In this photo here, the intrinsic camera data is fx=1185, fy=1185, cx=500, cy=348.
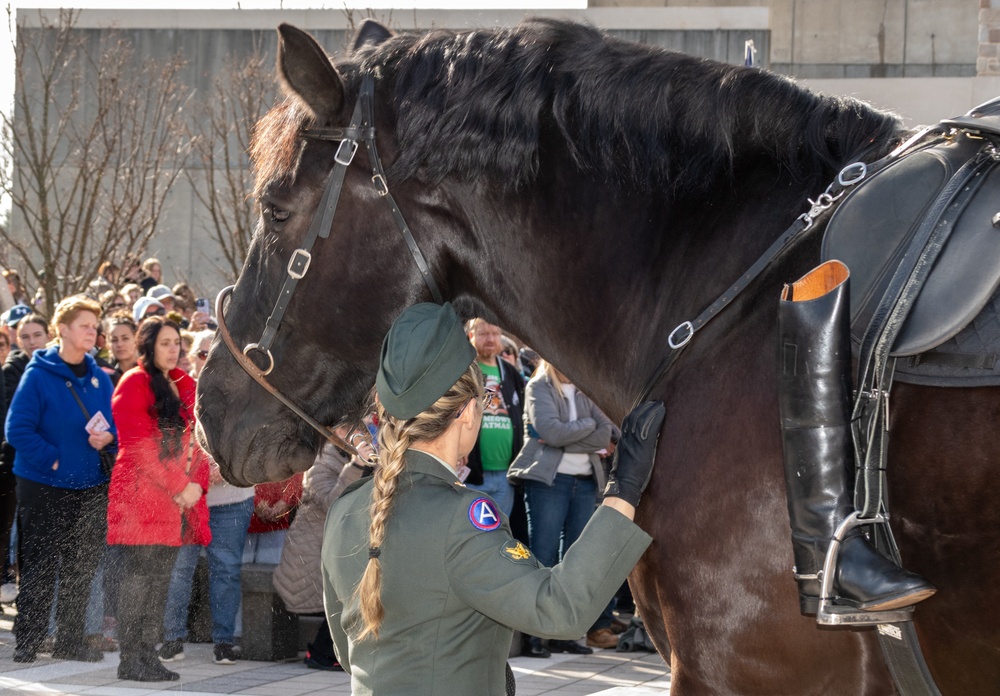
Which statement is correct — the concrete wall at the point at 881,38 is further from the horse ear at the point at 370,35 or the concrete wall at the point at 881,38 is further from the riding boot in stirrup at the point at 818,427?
the riding boot in stirrup at the point at 818,427

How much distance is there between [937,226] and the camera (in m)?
2.31

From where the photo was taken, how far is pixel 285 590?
743 centimetres

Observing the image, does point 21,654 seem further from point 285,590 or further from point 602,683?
point 602,683

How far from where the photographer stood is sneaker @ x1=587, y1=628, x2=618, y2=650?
8.45 m

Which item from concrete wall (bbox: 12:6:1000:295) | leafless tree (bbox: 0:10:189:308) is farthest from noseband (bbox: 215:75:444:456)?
concrete wall (bbox: 12:6:1000:295)

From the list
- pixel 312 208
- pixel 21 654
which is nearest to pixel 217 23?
pixel 21 654

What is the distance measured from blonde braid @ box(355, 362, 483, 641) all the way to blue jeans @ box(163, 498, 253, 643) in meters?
5.32

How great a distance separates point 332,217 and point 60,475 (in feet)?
17.5

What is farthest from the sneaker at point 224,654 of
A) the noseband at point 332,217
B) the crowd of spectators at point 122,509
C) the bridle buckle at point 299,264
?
the bridle buckle at point 299,264

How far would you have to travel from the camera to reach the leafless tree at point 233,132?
55.4 feet

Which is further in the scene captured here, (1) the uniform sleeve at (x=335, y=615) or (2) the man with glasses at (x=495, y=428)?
(2) the man with glasses at (x=495, y=428)

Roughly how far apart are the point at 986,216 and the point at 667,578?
95cm

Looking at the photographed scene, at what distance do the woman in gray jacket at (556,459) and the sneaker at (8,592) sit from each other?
13.9 ft

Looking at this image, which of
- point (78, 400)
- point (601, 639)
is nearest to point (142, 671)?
point (78, 400)
